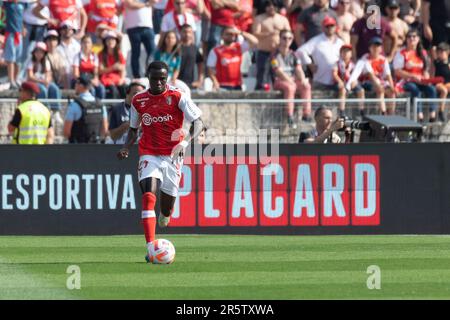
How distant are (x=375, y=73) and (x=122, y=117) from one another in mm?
5613

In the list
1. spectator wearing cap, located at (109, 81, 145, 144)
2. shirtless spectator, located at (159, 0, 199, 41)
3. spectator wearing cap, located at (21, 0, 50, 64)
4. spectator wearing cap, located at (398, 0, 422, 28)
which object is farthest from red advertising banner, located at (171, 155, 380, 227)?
spectator wearing cap, located at (398, 0, 422, 28)

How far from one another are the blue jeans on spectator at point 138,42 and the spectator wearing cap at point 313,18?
3068 millimetres

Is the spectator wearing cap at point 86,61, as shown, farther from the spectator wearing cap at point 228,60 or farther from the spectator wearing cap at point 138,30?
the spectator wearing cap at point 228,60

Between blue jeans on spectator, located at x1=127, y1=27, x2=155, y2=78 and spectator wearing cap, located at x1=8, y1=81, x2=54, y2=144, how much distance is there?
13.3 feet

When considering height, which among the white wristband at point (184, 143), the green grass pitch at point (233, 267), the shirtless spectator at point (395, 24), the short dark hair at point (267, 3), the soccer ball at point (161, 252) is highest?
the short dark hair at point (267, 3)

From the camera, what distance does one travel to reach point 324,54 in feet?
82.5

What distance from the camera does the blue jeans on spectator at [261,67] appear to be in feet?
83.7

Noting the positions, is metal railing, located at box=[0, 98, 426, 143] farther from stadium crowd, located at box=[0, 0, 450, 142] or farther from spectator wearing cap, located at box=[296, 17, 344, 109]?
spectator wearing cap, located at box=[296, 17, 344, 109]

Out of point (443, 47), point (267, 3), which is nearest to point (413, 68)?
point (443, 47)

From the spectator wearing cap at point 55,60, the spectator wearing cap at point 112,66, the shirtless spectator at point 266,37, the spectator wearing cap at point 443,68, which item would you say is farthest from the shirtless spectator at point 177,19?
the spectator wearing cap at point 443,68
